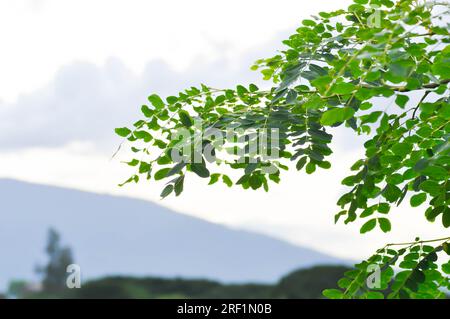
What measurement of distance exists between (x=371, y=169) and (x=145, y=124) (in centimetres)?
114

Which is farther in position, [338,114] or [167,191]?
[167,191]

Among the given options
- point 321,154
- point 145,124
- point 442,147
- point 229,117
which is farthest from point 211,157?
point 442,147

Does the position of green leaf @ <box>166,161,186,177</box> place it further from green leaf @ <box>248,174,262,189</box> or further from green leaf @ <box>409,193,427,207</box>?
green leaf @ <box>409,193,427,207</box>

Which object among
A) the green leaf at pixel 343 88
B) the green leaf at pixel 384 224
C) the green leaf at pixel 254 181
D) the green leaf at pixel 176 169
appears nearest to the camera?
the green leaf at pixel 343 88

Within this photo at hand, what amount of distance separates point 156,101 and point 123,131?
0.71 feet

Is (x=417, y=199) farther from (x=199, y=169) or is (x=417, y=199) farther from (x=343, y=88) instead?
(x=199, y=169)

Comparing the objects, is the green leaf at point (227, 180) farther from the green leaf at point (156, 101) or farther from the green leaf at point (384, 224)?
the green leaf at point (384, 224)

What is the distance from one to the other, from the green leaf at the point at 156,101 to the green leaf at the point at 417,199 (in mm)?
1241

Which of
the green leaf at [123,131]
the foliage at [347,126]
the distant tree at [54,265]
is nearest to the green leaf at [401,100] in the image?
the foliage at [347,126]

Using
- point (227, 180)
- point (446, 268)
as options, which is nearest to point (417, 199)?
point (446, 268)

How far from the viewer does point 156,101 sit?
9.48ft

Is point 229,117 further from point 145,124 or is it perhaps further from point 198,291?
point 198,291

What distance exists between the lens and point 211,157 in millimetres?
2307

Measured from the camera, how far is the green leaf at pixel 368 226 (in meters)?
2.60
